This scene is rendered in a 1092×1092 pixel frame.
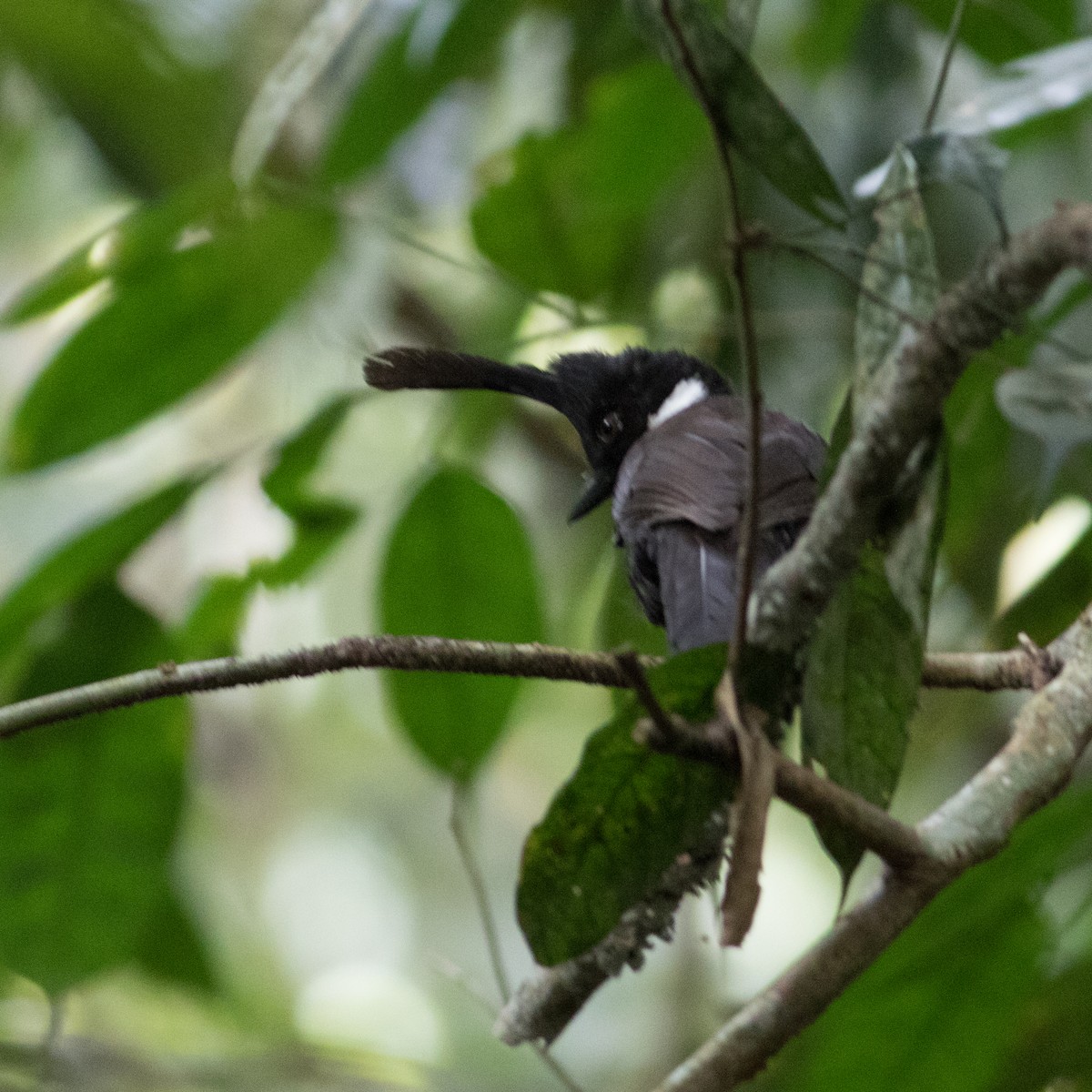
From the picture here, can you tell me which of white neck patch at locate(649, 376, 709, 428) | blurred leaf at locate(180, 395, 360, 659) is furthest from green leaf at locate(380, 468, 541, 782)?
white neck patch at locate(649, 376, 709, 428)

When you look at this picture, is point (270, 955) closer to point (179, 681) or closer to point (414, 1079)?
point (414, 1079)

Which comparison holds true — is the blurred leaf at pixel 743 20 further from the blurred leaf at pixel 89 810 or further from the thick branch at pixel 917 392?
the blurred leaf at pixel 89 810

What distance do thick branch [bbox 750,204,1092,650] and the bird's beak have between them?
1.35m

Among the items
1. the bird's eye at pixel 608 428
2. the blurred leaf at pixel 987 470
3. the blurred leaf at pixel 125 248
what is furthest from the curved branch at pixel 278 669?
the bird's eye at pixel 608 428

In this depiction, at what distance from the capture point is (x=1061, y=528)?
2.61 m

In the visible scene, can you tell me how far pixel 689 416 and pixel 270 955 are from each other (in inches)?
165

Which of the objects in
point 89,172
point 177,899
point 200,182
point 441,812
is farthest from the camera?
point 441,812

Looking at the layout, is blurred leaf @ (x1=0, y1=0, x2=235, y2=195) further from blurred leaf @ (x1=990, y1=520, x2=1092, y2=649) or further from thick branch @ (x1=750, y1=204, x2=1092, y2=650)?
blurred leaf @ (x1=990, y1=520, x2=1092, y2=649)

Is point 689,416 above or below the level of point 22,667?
below

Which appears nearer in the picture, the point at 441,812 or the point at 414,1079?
the point at 414,1079

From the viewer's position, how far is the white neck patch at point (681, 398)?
7.98 feet

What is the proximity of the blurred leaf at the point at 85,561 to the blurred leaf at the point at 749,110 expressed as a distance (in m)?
1.01

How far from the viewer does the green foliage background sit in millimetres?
1280

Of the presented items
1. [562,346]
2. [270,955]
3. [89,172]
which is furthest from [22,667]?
[270,955]
